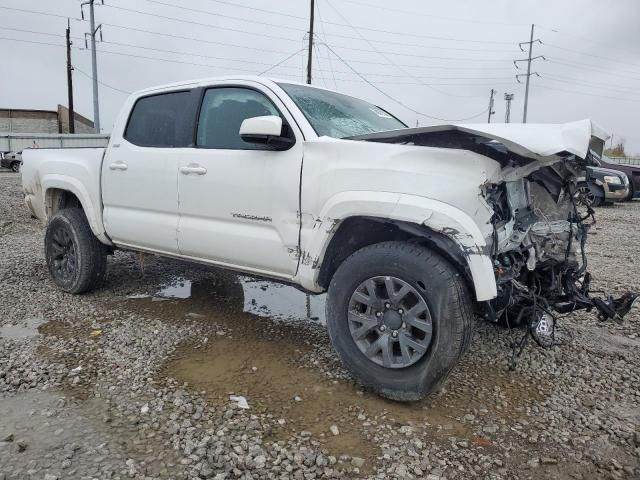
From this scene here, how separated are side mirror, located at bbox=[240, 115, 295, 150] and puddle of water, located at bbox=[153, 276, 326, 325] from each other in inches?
67.1

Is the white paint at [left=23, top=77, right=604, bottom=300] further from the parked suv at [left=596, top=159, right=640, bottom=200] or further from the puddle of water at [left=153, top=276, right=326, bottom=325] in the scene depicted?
the parked suv at [left=596, top=159, right=640, bottom=200]

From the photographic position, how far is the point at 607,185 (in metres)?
14.5

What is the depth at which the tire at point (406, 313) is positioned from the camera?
2.83 m

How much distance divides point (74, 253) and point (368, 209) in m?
3.37

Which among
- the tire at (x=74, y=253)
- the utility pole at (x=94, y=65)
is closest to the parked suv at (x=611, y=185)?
the tire at (x=74, y=253)


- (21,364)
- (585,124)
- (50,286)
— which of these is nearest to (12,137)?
(50,286)

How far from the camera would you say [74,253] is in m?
5.07

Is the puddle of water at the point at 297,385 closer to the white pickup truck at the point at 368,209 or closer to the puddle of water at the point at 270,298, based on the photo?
the puddle of water at the point at 270,298

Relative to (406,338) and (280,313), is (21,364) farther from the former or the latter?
(406,338)

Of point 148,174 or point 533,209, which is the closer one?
point 533,209

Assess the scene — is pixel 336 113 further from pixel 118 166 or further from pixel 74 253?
pixel 74 253

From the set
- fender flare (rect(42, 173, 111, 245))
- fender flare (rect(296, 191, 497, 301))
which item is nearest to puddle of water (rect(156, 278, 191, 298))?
fender flare (rect(42, 173, 111, 245))

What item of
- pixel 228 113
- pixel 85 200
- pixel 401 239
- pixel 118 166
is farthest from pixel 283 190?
pixel 85 200

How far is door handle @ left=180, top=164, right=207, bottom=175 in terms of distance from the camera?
3.85 metres
